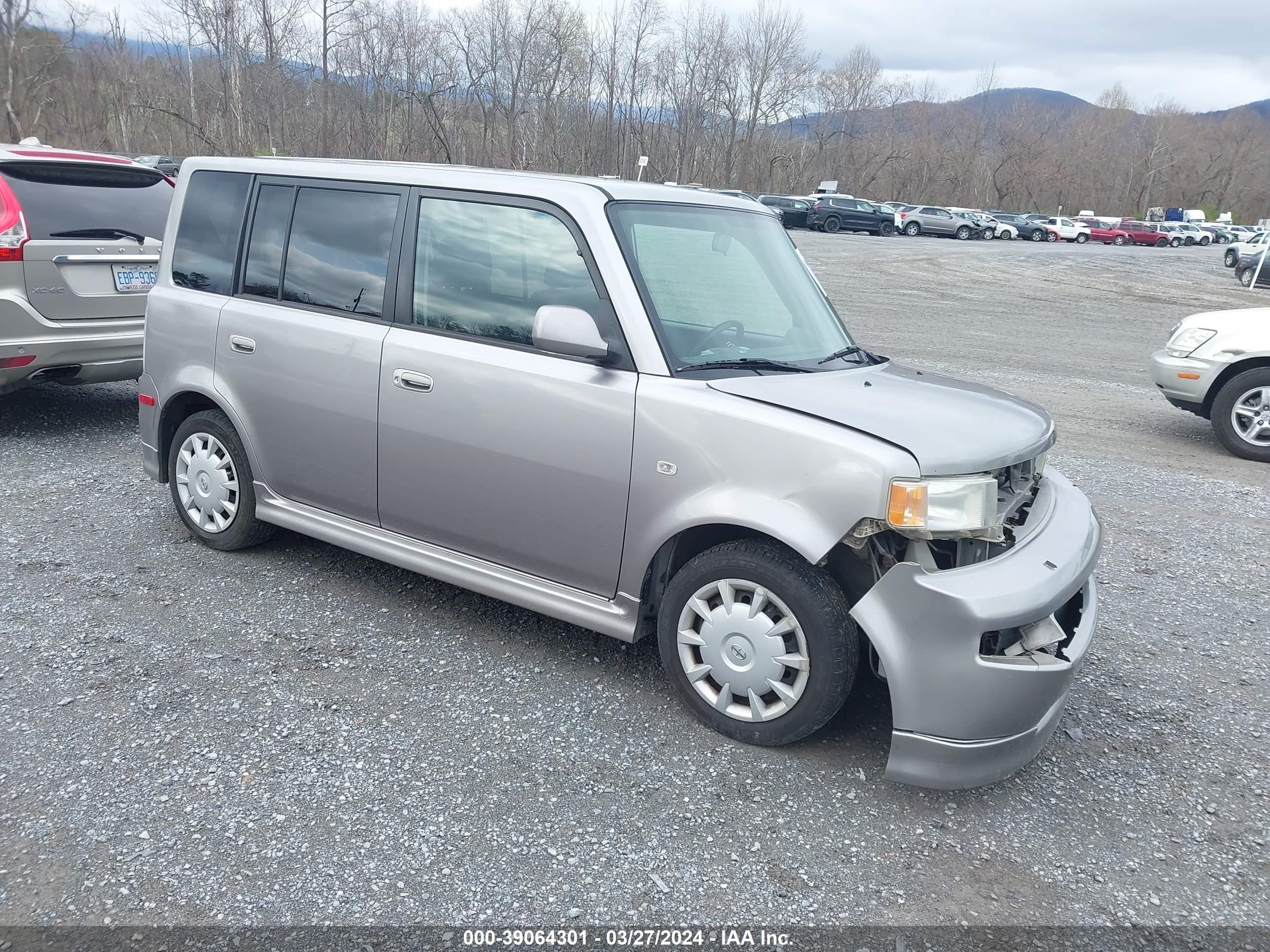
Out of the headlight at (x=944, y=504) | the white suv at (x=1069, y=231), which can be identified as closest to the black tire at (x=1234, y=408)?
the headlight at (x=944, y=504)

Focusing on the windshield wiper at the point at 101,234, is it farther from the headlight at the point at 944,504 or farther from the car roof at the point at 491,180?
the headlight at the point at 944,504

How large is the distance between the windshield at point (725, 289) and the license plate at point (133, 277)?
4624 millimetres

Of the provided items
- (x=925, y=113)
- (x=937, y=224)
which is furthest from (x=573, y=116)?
(x=925, y=113)

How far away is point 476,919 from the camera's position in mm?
2598

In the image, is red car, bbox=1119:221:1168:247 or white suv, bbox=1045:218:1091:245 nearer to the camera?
white suv, bbox=1045:218:1091:245

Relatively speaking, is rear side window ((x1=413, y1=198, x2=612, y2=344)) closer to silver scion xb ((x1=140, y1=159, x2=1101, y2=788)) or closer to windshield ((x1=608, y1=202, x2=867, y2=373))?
silver scion xb ((x1=140, y1=159, x2=1101, y2=788))

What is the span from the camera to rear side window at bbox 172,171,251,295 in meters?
4.72

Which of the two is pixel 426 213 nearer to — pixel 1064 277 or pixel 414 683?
pixel 414 683

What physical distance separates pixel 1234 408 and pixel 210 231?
779 centimetres

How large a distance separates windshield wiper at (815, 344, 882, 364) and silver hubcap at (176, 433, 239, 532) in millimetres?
2942

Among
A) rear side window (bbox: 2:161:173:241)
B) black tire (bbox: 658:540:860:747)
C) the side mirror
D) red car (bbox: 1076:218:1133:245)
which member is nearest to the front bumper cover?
black tire (bbox: 658:540:860:747)

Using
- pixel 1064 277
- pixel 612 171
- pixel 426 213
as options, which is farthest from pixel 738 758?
pixel 612 171

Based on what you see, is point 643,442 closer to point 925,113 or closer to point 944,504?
point 944,504

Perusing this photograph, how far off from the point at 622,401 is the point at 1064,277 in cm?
2757
